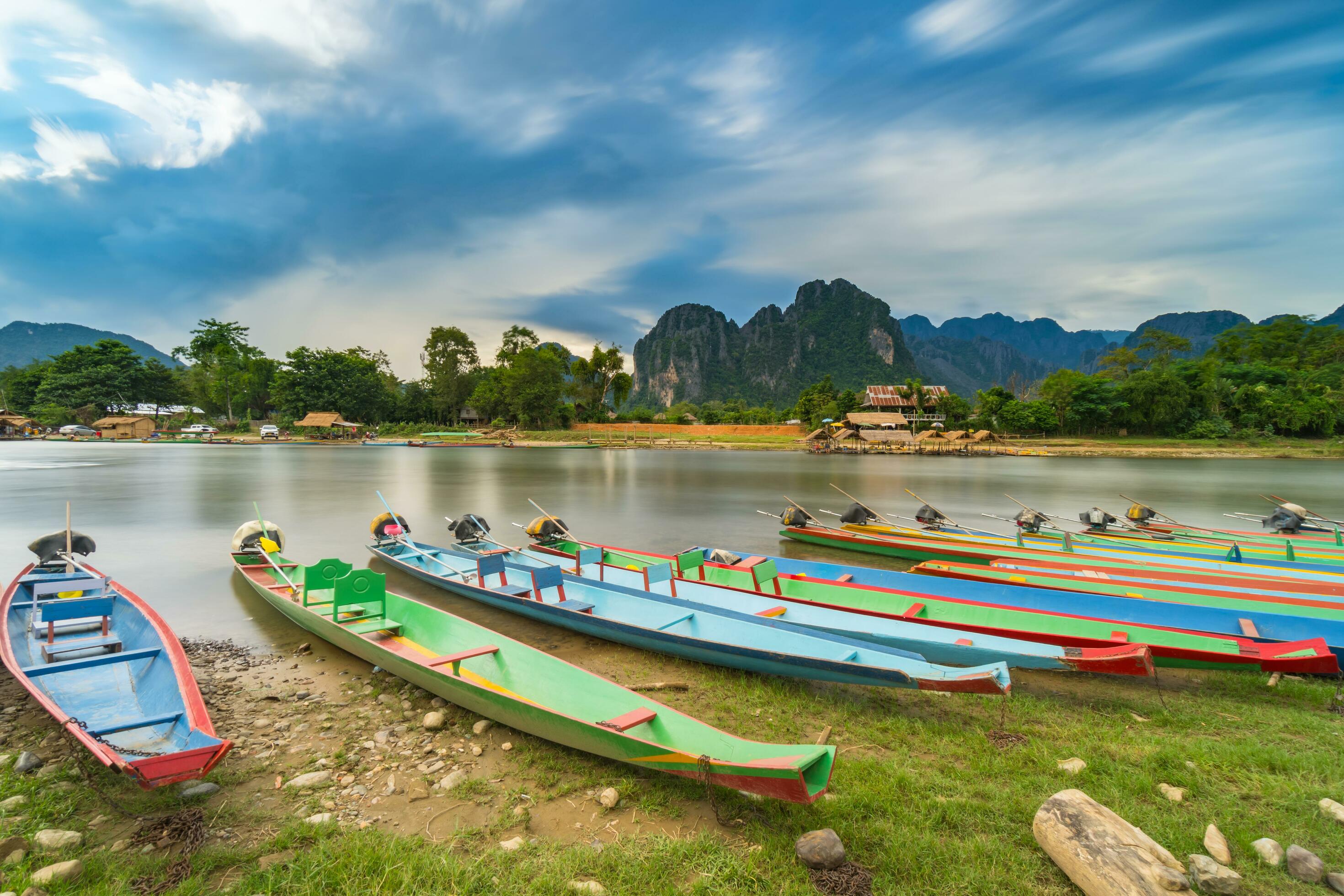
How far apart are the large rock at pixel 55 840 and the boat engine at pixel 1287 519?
19.4 m

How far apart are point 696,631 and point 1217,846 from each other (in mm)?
4244

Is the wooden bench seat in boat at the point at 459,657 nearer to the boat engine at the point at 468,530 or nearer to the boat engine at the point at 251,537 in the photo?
the boat engine at the point at 468,530

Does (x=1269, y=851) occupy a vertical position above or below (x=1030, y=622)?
below

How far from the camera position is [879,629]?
19.3ft

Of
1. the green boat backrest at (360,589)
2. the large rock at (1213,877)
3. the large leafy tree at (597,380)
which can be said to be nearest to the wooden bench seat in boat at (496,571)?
the green boat backrest at (360,589)

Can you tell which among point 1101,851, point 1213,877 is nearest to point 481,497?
point 1101,851

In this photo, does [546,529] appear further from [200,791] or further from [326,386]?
[326,386]

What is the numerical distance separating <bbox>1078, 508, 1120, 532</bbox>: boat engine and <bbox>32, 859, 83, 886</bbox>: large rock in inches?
622

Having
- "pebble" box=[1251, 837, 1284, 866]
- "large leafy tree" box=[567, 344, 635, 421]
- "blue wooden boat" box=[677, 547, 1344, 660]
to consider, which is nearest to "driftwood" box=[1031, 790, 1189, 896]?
"pebble" box=[1251, 837, 1284, 866]

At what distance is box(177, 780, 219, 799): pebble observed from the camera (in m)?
3.99

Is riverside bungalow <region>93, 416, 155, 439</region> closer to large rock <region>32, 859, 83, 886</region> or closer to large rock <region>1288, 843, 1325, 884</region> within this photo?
large rock <region>32, 859, 83, 886</region>

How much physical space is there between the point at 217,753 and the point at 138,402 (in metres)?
97.0

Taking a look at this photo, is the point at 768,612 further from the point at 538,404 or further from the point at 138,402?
the point at 138,402

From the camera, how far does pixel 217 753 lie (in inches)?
132
